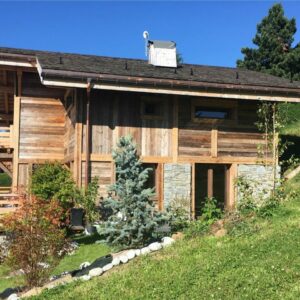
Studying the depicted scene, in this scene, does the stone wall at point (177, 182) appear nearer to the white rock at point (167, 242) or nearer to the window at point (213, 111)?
the window at point (213, 111)

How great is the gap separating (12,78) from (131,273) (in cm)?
1280

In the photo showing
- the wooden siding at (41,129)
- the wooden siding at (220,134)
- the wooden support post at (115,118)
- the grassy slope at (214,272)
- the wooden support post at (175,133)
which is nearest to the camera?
the grassy slope at (214,272)

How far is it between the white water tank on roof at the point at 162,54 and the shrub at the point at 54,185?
610cm

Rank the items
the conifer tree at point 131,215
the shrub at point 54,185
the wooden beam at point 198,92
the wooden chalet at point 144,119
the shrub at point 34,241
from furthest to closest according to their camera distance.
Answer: the wooden chalet at point 144,119
the wooden beam at point 198,92
the shrub at point 54,185
the conifer tree at point 131,215
the shrub at point 34,241

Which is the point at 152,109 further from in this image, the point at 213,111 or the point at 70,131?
the point at 70,131

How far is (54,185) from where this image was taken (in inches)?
532

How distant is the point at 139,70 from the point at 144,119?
5.35 ft

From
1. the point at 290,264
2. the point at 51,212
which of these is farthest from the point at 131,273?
the point at 290,264

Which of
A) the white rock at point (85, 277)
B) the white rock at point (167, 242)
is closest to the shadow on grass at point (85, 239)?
the white rock at point (167, 242)

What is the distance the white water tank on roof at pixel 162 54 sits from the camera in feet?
59.0

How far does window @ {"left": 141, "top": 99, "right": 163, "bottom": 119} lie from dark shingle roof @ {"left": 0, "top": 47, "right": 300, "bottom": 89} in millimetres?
986

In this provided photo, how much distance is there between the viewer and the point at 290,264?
6.55 m

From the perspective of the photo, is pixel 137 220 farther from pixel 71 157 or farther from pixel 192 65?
pixel 192 65

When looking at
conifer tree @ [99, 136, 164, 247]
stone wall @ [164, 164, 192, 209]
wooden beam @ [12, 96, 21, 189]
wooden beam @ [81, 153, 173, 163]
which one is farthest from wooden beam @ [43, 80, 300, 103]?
conifer tree @ [99, 136, 164, 247]
